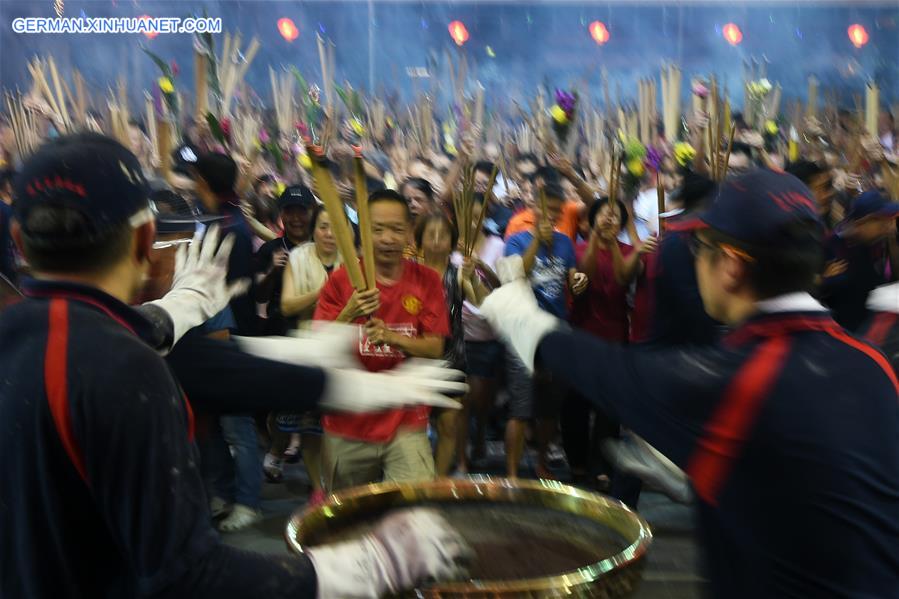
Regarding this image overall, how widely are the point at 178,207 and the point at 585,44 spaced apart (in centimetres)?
697

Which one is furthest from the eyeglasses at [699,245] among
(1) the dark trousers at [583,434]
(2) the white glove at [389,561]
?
(1) the dark trousers at [583,434]

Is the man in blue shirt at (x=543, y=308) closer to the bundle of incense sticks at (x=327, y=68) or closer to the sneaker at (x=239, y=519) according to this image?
the sneaker at (x=239, y=519)

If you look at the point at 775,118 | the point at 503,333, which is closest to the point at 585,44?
the point at 775,118

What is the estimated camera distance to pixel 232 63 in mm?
9539

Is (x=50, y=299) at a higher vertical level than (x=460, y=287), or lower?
higher

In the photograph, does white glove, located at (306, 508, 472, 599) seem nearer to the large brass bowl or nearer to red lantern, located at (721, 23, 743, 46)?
the large brass bowl

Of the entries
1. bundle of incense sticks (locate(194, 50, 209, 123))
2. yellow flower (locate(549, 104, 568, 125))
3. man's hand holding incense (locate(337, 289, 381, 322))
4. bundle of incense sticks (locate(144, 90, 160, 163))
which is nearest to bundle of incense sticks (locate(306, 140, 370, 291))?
man's hand holding incense (locate(337, 289, 381, 322))

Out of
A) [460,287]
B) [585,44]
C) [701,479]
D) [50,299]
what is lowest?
[460,287]

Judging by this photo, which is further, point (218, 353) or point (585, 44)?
point (585, 44)

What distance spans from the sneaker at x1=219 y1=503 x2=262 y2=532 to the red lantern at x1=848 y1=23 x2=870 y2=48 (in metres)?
8.33

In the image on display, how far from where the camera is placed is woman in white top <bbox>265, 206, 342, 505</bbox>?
462 cm

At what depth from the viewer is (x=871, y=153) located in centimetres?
784

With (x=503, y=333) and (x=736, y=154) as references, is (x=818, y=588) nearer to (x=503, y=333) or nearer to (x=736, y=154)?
(x=503, y=333)

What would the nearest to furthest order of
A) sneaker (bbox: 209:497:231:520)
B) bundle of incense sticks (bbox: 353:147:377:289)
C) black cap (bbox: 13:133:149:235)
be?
black cap (bbox: 13:133:149:235)
bundle of incense sticks (bbox: 353:147:377:289)
sneaker (bbox: 209:497:231:520)
